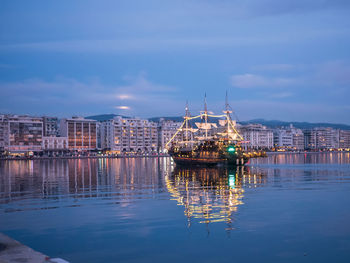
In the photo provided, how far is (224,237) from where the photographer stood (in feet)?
51.9

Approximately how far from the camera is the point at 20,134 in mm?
175875

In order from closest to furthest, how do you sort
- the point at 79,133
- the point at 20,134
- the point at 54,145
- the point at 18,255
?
the point at 18,255 → the point at 20,134 → the point at 54,145 → the point at 79,133

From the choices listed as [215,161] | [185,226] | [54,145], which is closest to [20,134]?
[54,145]

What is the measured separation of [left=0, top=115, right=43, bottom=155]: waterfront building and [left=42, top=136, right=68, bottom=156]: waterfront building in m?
2.89

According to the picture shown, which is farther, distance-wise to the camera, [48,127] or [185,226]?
[48,127]

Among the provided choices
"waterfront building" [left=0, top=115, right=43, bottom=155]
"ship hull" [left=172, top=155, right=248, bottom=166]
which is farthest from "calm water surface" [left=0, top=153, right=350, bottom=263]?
"waterfront building" [left=0, top=115, right=43, bottom=155]

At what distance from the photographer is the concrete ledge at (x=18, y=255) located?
35.4 feet

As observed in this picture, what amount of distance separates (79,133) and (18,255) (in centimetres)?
18634

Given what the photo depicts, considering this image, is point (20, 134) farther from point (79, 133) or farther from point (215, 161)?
point (215, 161)

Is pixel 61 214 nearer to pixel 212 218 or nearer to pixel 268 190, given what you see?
pixel 212 218

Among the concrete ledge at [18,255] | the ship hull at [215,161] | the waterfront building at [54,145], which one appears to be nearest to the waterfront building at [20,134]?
the waterfront building at [54,145]

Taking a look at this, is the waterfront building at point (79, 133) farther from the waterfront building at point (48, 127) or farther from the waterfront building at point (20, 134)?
the waterfront building at point (20, 134)

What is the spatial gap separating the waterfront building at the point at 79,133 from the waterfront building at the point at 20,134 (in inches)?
491

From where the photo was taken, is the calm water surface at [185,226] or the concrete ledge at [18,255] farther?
the calm water surface at [185,226]
